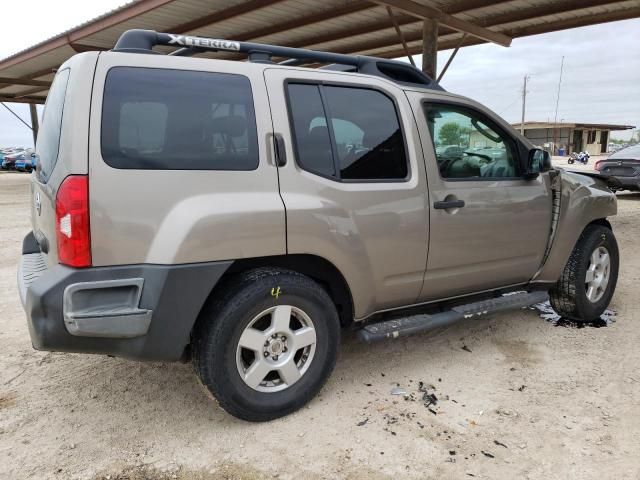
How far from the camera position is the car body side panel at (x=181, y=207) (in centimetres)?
229

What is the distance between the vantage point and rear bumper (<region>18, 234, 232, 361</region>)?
2273 mm

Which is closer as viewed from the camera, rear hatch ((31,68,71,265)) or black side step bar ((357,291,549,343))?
rear hatch ((31,68,71,265))

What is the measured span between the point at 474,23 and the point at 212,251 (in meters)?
9.53

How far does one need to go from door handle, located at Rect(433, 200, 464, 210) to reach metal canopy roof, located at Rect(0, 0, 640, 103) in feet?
18.1

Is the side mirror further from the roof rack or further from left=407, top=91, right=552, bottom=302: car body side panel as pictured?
the roof rack

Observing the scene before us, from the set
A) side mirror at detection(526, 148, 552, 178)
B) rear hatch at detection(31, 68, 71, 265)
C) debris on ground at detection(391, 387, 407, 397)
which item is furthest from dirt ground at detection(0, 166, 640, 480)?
side mirror at detection(526, 148, 552, 178)

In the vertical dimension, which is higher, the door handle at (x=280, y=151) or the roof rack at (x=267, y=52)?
the roof rack at (x=267, y=52)

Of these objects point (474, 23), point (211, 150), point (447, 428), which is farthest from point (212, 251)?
point (474, 23)

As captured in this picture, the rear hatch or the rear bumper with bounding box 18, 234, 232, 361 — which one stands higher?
the rear hatch

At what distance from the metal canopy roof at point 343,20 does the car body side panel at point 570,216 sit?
4.96 metres

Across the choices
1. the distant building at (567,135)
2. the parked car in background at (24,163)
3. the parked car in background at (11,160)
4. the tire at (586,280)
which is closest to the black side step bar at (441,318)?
the tire at (586,280)

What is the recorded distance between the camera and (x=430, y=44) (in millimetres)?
9086

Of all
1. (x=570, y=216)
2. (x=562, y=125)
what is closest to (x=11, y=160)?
(x=570, y=216)

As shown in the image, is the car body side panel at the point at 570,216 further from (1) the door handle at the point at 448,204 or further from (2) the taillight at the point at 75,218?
(2) the taillight at the point at 75,218
